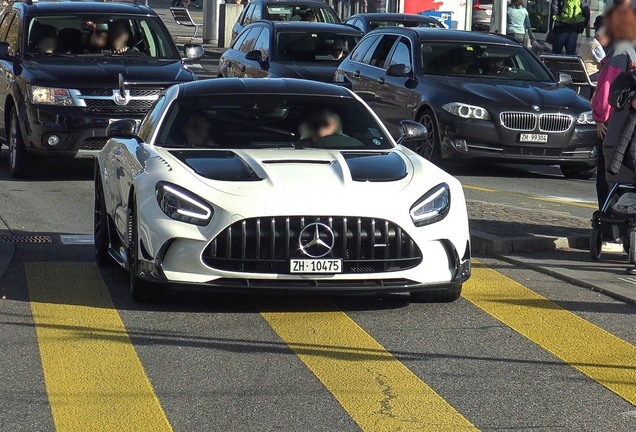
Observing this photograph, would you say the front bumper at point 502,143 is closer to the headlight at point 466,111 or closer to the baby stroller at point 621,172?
the headlight at point 466,111

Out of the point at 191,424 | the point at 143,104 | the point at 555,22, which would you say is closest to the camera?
the point at 191,424

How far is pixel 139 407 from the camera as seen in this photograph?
609cm

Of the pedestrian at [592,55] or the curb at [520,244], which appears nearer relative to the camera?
the curb at [520,244]

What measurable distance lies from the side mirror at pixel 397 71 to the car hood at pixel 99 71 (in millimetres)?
2753

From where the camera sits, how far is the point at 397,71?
1727 cm

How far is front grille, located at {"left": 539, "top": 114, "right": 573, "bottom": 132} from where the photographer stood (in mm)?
15922

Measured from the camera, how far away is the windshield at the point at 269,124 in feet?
30.1

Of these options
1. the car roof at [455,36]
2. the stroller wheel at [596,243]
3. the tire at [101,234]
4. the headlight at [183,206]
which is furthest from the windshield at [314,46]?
the headlight at [183,206]

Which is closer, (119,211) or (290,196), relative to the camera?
(290,196)

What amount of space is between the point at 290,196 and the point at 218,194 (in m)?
0.41

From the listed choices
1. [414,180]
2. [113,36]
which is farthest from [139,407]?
[113,36]

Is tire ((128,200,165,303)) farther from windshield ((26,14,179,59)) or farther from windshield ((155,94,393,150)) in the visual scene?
windshield ((26,14,179,59))

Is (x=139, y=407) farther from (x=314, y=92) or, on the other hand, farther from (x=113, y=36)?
(x=113, y=36)

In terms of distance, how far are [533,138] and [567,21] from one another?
1191 cm
